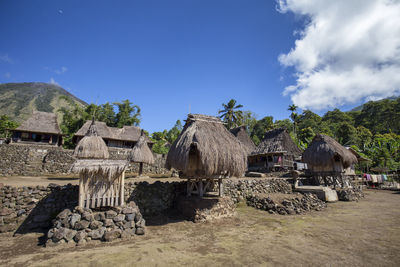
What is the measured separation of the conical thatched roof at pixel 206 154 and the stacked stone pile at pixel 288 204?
355 centimetres

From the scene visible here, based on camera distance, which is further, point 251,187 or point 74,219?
point 251,187

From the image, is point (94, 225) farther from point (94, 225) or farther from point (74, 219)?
point (74, 219)

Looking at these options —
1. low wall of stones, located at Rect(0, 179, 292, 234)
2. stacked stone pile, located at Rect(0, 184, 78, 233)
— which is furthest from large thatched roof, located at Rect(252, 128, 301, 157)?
stacked stone pile, located at Rect(0, 184, 78, 233)

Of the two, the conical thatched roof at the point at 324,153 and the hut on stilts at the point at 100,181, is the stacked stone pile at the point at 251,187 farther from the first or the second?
the hut on stilts at the point at 100,181

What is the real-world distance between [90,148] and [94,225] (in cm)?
787

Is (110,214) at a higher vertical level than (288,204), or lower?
higher

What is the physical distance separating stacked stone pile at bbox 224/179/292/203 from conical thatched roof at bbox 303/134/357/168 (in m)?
3.36

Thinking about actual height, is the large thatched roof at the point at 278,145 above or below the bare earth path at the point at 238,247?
above

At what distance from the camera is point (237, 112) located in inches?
1534

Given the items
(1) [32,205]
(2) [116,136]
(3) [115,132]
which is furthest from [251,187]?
(3) [115,132]

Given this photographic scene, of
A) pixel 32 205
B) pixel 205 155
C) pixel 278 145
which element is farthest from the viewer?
pixel 278 145

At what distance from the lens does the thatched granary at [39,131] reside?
21266 mm

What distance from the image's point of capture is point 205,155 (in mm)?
8781

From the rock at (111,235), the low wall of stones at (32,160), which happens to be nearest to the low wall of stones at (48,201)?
the rock at (111,235)
